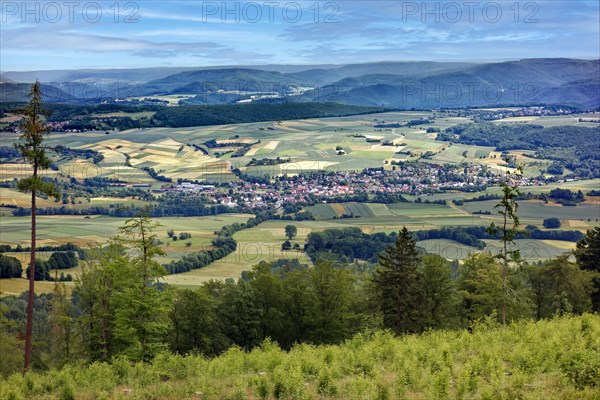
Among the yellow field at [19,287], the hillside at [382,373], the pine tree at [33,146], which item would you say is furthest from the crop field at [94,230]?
the hillside at [382,373]

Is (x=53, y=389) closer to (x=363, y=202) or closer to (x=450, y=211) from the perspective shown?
(x=450, y=211)

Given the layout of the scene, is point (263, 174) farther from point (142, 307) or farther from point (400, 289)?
point (142, 307)

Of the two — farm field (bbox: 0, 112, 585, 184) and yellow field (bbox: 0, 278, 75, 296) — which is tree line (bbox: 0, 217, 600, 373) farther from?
farm field (bbox: 0, 112, 585, 184)

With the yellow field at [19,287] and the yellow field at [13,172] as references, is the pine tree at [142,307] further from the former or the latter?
the yellow field at [13,172]

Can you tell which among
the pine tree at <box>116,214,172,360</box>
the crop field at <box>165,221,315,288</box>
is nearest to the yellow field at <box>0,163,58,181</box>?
the crop field at <box>165,221,315,288</box>

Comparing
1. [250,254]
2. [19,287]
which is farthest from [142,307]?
[250,254]
